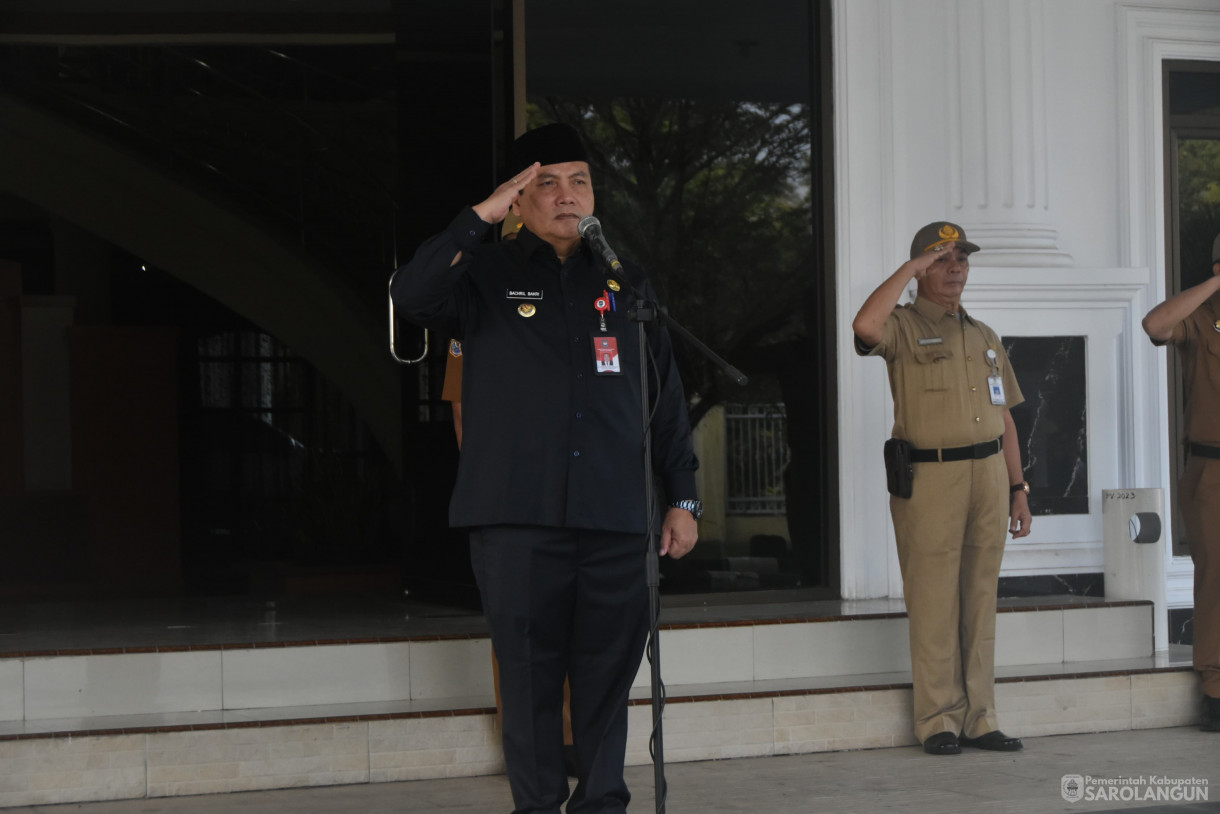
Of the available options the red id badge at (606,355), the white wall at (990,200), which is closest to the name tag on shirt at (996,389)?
the white wall at (990,200)

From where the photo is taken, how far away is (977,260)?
5949 millimetres

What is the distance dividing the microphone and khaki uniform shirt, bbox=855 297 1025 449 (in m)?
1.86

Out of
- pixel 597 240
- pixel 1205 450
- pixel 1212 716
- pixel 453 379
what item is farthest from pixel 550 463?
pixel 1212 716

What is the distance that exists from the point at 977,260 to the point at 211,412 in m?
6.13

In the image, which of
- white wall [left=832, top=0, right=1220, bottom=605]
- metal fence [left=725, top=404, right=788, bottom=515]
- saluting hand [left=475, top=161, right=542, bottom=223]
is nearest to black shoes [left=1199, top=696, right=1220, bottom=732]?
white wall [left=832, top=0, right=1220, bottom=605]

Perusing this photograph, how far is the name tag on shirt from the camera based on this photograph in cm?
464

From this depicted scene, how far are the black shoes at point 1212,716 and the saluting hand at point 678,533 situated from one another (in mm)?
2616

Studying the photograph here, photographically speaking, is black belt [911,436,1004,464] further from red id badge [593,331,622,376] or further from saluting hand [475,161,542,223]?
saluting hand [475,161,542,223]

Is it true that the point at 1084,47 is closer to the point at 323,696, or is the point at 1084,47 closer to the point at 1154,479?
the point at 1154,479

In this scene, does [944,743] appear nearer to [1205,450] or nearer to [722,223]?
[1205,450]

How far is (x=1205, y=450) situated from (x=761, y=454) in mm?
1837

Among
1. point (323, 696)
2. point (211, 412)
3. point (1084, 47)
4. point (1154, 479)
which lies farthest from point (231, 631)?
point (211, 412)

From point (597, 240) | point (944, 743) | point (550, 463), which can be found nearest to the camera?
point (597, 240)

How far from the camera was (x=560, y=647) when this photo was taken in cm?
311
